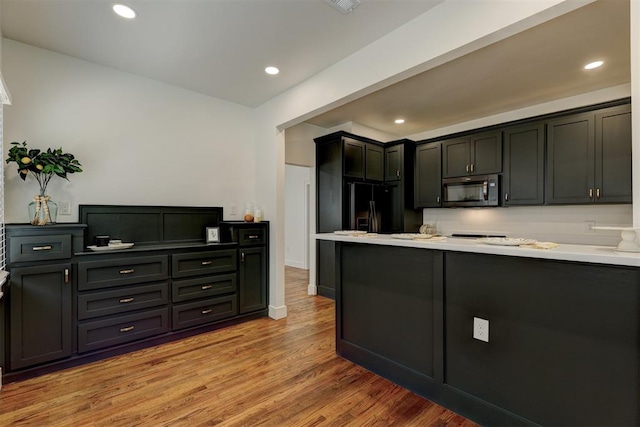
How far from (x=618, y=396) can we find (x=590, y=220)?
296 cm

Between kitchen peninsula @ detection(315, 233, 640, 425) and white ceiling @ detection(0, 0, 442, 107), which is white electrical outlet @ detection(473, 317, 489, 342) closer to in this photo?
kitchen peninsula @ detection(315, 233, 640, 425)

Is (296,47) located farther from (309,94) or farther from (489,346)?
(489,346)

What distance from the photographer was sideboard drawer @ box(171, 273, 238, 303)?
9.64 feet

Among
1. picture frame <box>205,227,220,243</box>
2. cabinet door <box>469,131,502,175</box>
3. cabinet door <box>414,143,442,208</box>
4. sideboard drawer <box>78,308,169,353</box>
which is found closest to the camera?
sideboard drawer <box>78,308,169,353</box>

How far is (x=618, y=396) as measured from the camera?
133cm

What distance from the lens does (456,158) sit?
14.4ft

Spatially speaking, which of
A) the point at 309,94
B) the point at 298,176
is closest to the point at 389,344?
the point at 309,94

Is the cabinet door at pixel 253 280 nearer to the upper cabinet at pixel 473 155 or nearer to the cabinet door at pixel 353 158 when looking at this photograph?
the cabinet door at pixel 353 158

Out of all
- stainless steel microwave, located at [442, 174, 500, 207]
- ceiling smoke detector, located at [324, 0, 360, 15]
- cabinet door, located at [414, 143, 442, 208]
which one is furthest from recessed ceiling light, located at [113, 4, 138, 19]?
stainless steel microwave, located at [442, 174, 500, 207]

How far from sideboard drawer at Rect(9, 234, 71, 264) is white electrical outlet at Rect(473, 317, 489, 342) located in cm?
303

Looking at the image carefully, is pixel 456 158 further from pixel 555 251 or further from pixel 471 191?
pixel 555 251

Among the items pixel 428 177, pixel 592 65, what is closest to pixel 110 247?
pixel 428 177

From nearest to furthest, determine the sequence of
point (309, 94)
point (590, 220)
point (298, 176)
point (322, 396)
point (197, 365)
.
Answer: point (322, 396) → point (197, 365) → point (309, 94) → point (590, 220) → point (298, 176)

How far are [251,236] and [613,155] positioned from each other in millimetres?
4016
